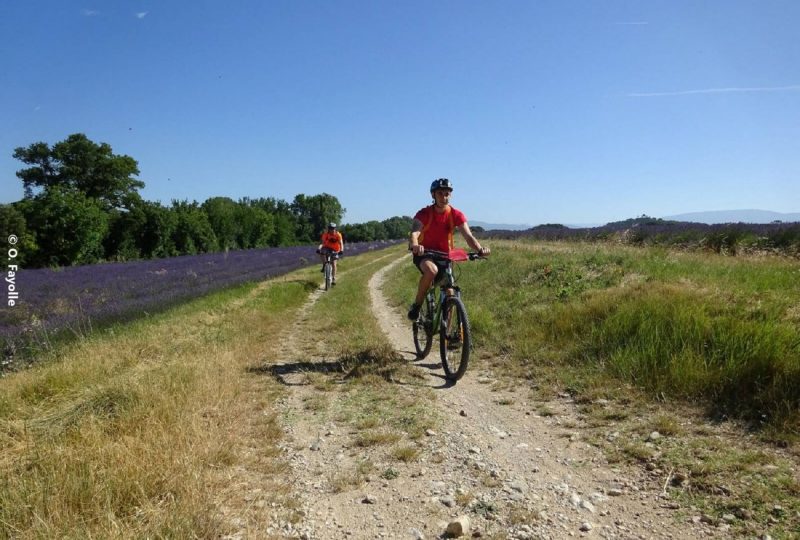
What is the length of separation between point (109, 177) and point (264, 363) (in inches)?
2491

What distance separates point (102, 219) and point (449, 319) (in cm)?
4043

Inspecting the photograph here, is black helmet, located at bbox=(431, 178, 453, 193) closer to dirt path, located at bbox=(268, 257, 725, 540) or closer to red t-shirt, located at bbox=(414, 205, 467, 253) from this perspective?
red t-shirt, located at bbox=(414, 205, 467, 253)

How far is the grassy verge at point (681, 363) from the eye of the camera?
3340 millimetres

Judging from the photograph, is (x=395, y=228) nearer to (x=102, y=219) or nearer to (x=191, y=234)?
(x=191, y=234)

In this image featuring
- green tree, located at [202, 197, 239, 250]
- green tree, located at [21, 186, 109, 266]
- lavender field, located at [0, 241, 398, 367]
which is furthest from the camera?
green tree, located at [202, 197, 239, 250]

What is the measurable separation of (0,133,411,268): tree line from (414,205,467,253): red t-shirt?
32749mm

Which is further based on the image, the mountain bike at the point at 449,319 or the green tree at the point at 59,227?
the green tree at the point at 59,227

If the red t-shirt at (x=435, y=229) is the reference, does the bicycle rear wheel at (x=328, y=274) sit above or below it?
below

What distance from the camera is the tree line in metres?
A: 32.8

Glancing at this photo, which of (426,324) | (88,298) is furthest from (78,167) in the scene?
(426,324)

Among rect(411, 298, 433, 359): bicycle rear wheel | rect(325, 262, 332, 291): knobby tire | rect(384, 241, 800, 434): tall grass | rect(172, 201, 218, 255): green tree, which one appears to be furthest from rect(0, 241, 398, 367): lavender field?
rect(172, 201, 218, 255): green tree

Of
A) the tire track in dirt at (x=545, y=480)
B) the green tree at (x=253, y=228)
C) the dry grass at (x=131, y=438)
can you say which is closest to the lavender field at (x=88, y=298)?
the dry grass at (x=131, y=438)

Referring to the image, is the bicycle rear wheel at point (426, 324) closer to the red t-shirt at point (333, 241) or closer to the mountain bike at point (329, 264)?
the mountain bike at point (329, 264)

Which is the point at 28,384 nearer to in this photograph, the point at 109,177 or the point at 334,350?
the point at 334,350
